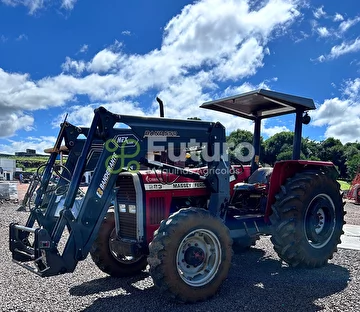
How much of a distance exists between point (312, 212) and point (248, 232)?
1.16m

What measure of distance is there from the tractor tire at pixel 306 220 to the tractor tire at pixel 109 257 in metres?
2.28

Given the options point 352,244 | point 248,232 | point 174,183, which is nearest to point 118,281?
point 174,183

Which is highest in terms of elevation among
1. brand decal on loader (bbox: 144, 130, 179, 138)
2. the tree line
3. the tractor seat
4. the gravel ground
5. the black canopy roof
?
the tree line

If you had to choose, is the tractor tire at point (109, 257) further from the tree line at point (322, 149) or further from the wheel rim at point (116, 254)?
the tree line at point (322, 149)

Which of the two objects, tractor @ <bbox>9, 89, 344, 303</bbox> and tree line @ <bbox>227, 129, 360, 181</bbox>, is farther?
tree line @ <bbox>227, 129, 360, 181</bbox>

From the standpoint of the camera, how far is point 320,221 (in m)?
6.75

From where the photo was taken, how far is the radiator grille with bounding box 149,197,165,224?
17.6 feet

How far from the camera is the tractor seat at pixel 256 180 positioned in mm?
6789

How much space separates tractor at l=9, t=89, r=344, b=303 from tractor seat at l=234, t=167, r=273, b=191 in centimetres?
2

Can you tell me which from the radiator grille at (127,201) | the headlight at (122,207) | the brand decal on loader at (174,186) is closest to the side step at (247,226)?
the brand decal on loader at (174,186)

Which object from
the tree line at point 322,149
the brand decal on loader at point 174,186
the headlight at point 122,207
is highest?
the tree line at point 322,149

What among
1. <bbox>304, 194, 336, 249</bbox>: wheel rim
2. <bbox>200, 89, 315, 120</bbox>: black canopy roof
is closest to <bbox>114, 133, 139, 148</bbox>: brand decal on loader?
<bbox>200, 89, 315, 120</bbox>: black canopy roof

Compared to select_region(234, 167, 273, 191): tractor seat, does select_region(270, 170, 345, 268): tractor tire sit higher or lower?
lower

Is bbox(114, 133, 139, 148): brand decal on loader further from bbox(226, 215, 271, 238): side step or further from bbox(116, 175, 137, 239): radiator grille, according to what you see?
bbox(226, 215, 271, 238): side step
